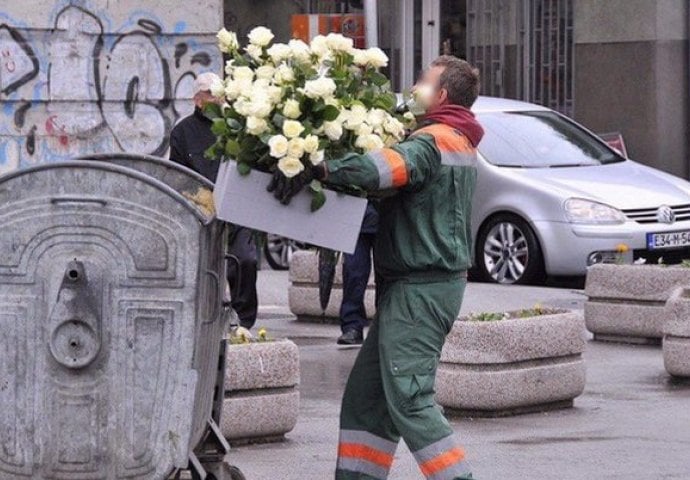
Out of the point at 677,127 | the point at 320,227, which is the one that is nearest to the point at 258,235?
the point at 320,227

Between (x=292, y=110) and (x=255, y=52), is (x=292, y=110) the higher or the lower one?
the lower one

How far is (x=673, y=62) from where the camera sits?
73.0ft

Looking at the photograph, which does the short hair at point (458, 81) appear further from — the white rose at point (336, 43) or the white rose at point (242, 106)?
the white rose at point (242, 106)

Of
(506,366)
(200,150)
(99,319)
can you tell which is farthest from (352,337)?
(99,319)

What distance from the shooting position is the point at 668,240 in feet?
50.4

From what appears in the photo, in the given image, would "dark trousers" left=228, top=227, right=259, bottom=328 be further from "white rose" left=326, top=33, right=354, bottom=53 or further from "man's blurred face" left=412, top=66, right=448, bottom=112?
"white rose" left=326, top=33, right=354, bottom=53

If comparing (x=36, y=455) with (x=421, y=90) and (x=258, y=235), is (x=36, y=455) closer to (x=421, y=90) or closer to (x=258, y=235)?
(x=258, y=235)

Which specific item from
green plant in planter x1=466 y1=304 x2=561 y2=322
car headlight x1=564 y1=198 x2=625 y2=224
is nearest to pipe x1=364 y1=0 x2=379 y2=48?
car headlight x1=564 y1=198 x2=625 y2=224

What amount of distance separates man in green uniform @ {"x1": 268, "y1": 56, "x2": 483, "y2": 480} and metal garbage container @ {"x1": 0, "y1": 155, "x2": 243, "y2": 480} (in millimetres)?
708

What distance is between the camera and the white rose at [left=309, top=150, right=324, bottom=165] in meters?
6.15

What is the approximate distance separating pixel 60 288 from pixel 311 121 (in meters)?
1.02

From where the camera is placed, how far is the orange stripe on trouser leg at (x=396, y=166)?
6.32 meters

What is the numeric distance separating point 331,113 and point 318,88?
10 cm

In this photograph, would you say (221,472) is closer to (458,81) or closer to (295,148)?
(295,148)
